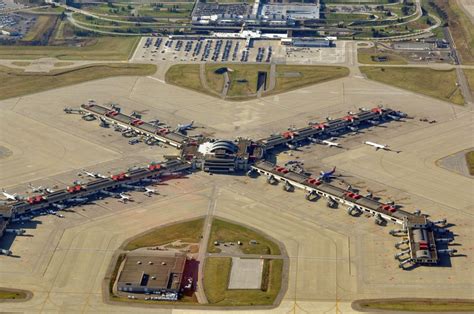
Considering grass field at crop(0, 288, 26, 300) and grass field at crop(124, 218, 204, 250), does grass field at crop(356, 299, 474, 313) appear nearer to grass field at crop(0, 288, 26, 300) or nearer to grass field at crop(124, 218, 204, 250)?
grass field at crop(124, 218, 204, 250)

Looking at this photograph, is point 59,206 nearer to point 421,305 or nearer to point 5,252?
point 5,252

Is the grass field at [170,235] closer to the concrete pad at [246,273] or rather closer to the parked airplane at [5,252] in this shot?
the concrete pad at [246,273]

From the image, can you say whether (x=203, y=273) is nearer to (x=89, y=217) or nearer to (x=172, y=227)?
(x=172, y=227)

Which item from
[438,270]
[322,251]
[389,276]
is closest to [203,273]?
[322,251]

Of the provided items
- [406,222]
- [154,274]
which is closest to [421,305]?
[406,222]

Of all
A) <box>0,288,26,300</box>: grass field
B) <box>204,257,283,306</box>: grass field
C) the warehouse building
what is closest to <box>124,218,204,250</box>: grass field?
the warehouse building
